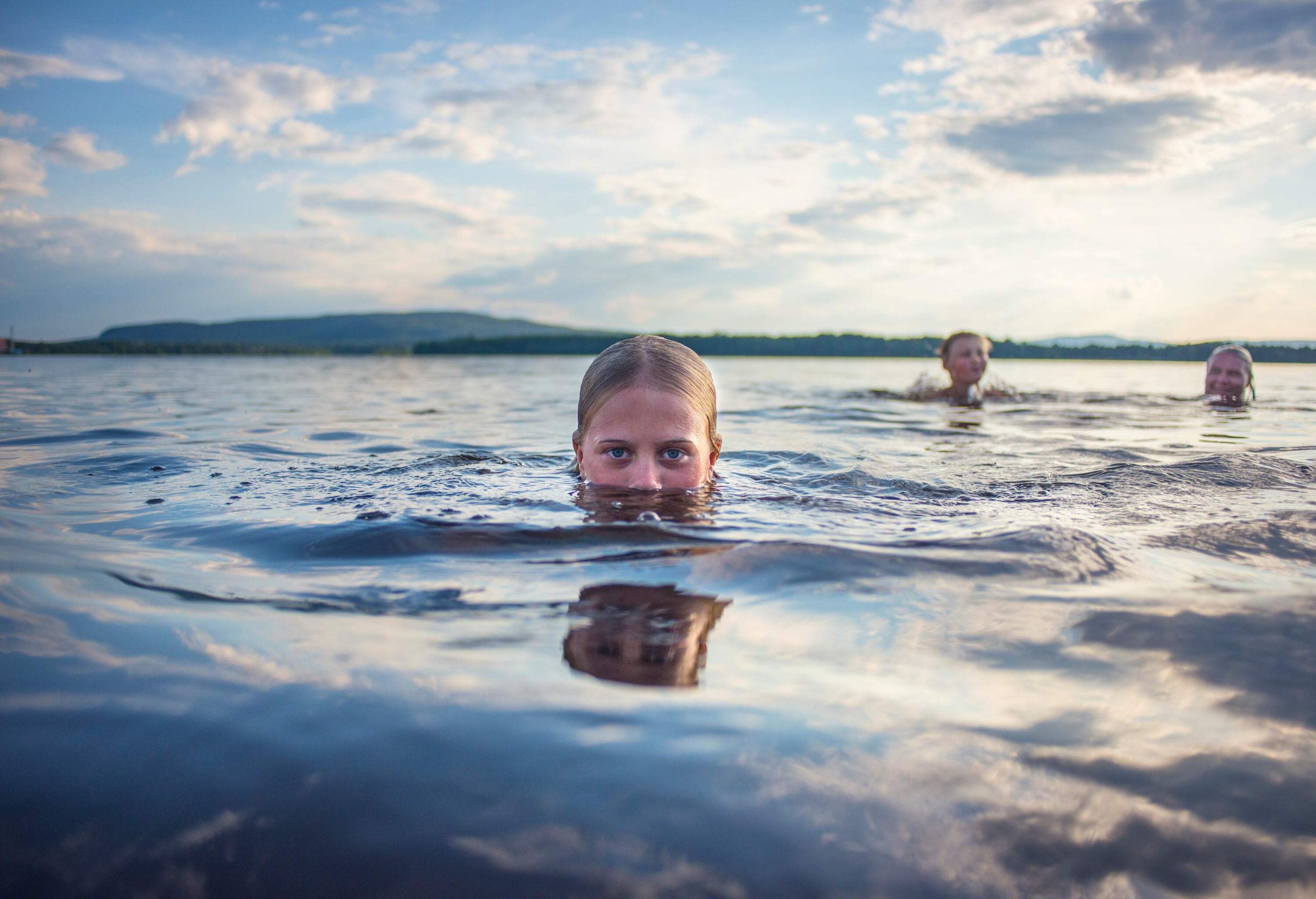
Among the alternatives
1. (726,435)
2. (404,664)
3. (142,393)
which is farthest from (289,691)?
(142,393)

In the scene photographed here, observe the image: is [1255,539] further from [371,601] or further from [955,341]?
[955,341]

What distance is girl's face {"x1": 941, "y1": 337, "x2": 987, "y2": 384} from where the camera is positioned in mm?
14984

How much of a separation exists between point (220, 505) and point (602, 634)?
3331mm

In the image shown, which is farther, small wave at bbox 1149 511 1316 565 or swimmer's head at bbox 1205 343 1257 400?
swimmer's head at bbox 1205 343 1257 400

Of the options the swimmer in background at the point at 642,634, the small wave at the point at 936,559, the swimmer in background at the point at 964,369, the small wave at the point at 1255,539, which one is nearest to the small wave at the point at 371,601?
the swimmer in background at the point at 642,634

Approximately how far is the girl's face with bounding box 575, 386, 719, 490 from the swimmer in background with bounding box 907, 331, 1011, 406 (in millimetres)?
11331

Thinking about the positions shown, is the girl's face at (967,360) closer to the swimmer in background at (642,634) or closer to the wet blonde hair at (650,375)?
the wet blonde hair at (650,375)

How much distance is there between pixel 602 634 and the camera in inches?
93.0

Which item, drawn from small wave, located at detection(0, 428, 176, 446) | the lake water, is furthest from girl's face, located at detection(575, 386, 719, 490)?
small wave, located at detection(0, 428, 176, 446)

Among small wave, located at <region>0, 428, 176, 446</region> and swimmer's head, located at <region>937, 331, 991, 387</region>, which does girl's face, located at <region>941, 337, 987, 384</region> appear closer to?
swimmer's head, located at <region>937, 331, 991, 387</region>

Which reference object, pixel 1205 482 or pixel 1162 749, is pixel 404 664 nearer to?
pixel 1162 749

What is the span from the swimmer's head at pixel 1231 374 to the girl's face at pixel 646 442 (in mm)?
13765

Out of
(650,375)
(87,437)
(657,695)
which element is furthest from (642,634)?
(87,437)

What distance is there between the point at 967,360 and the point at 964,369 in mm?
166
